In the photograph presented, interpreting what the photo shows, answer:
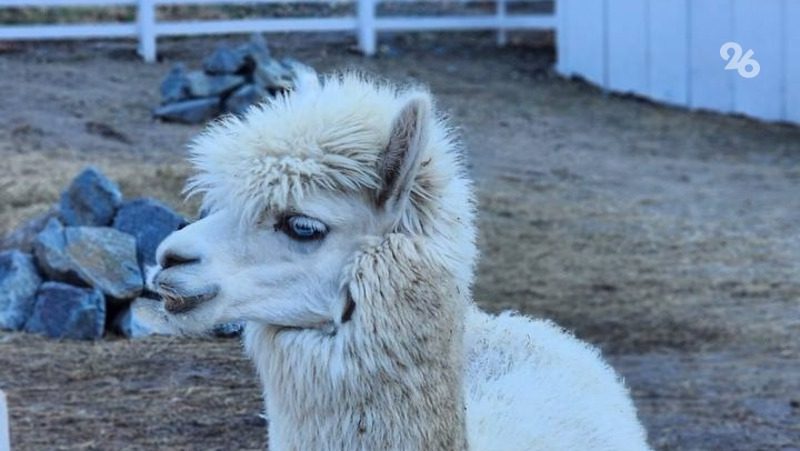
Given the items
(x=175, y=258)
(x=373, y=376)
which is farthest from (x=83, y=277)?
(x=373, y=376)

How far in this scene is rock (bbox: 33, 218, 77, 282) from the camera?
276 inches

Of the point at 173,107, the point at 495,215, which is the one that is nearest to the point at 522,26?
the point at 173,107

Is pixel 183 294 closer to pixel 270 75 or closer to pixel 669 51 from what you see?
pixel 270 75

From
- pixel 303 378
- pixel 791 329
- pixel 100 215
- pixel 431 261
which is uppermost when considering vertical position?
pixel 431 261

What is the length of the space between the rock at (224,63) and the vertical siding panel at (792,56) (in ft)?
18.1

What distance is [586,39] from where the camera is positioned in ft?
57.5

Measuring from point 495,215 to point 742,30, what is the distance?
223 inches

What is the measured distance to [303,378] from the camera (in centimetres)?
298

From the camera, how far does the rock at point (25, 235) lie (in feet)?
25.4

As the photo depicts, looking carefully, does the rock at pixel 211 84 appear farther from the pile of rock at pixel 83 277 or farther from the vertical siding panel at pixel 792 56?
the vertical siding panel at pixel 792 56

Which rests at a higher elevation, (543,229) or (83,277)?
(83,277)

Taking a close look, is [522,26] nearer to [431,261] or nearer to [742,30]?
[742,30]

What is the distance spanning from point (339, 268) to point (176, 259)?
0.33 metres

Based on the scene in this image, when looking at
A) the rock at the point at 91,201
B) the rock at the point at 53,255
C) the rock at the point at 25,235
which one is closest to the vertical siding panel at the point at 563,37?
the rock at the point at 25,235
